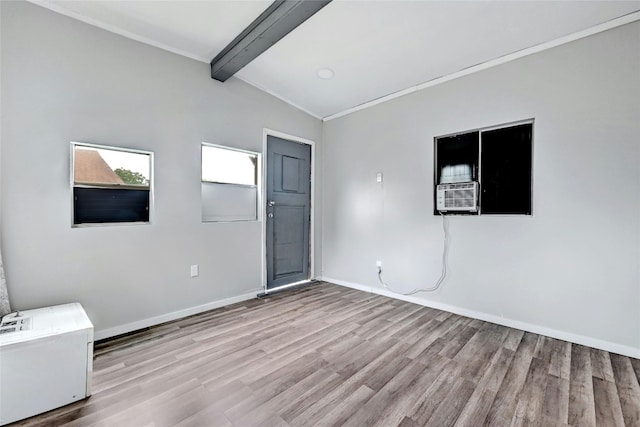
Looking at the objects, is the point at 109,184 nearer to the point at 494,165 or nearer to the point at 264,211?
the point at 264,211

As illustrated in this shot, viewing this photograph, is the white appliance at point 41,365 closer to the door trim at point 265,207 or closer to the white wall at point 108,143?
the white wall at point 108,143

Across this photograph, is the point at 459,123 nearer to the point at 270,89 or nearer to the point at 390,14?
the point at 390,14

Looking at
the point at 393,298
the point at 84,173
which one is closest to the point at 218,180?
the point at 84,173

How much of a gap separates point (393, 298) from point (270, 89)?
10.4 feet

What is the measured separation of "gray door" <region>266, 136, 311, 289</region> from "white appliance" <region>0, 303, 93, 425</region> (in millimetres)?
2238

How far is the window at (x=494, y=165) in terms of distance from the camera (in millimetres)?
2697

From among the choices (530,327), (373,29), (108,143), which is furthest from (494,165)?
(108,143)

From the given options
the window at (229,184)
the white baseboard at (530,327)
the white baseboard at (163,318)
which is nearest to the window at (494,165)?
the white baseboard at (530,327)

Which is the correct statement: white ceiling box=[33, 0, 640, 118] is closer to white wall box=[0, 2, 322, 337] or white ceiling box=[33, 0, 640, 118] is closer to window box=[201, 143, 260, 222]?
white wall box=[0, 2, 322, 337]

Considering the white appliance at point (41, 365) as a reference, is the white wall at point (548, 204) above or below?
above

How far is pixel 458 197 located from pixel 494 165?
1.50 ft

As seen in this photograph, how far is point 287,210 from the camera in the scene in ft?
13.4

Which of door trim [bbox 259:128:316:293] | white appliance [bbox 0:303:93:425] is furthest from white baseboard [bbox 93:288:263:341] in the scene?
white appliance [bbox 0:303:93:425]

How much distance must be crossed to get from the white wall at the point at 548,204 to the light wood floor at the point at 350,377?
12.2 inches
